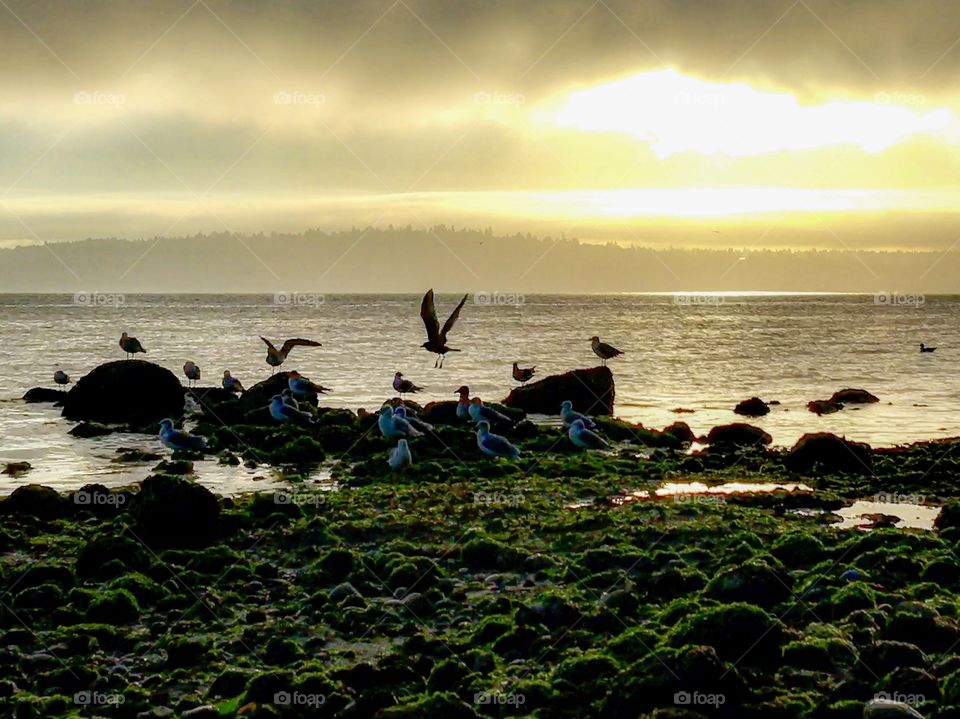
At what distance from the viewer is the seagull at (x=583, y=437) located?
882 inches

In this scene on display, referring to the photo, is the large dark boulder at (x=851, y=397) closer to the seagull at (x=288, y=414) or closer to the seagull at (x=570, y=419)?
the seagull at (x=570, y=419)

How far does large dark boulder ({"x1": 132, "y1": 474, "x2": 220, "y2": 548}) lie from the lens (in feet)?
44.7

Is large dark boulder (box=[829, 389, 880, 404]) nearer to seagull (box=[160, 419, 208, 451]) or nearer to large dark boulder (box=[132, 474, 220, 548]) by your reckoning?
seagull (box=[160, 419, 208, 451])

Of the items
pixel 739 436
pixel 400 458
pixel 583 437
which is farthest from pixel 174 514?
pixel 739 436

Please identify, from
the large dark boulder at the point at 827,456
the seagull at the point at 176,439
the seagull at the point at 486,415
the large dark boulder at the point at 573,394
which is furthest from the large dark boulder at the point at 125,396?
the large dark boulder at the point at 827,456

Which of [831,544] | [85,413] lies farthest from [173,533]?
[85,413]

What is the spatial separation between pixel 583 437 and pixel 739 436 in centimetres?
438

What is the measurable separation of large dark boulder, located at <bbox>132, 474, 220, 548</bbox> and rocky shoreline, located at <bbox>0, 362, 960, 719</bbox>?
0.03 meters

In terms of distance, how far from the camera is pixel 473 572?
12.3 meters

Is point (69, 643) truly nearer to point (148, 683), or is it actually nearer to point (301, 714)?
point (148, 683)

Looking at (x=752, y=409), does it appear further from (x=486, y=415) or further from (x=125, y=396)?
(x=125, y=396)

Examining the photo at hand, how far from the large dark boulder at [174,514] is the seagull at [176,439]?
7.33 metres

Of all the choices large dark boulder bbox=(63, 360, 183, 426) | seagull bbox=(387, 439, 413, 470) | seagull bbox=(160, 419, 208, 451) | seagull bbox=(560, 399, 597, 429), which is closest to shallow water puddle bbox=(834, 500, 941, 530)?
seagull bbox=(560, 399, 597, 429)

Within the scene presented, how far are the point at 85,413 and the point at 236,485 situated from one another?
11891 millimetres
